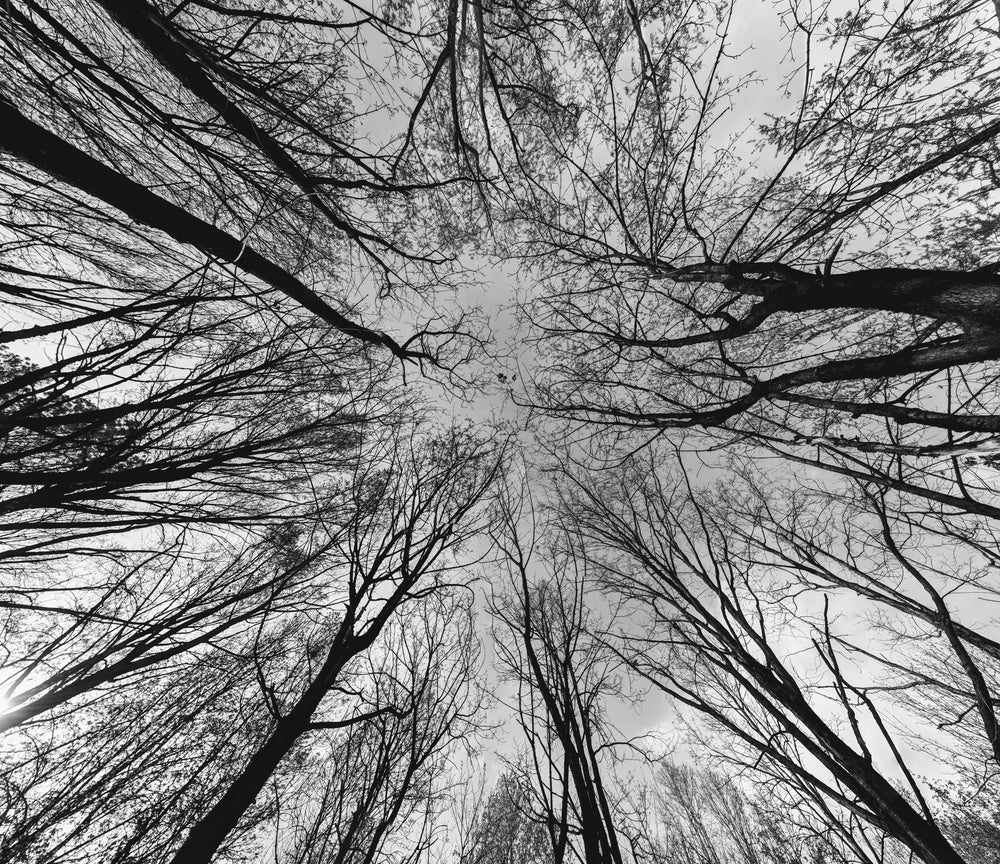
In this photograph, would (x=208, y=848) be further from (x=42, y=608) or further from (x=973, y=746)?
(x=973, y=746)

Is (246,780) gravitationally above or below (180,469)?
below

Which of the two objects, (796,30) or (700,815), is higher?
A: (796,30)

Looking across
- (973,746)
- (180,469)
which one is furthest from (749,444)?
(973,746)

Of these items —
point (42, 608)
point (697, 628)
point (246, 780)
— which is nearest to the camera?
point (246, 780)

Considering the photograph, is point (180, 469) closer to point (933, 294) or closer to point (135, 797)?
point (933, 294)

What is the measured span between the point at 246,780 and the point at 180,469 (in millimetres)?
2463

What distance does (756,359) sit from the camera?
200 inches

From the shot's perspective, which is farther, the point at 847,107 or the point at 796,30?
the point at 847,107

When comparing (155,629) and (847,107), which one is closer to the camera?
(847,107)

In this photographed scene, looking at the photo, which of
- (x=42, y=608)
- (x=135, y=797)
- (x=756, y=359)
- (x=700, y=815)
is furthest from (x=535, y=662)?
(x=700, y=815)

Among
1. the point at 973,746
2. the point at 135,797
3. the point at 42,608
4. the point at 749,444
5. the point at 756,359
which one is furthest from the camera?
the point at 973,746

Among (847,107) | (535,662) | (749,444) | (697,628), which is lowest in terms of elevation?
(535,662)

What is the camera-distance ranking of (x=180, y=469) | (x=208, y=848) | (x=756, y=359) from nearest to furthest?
(x=208, y=848)
(x=180, y=469)
(x=756, y=359)

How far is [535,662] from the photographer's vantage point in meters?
2.82
